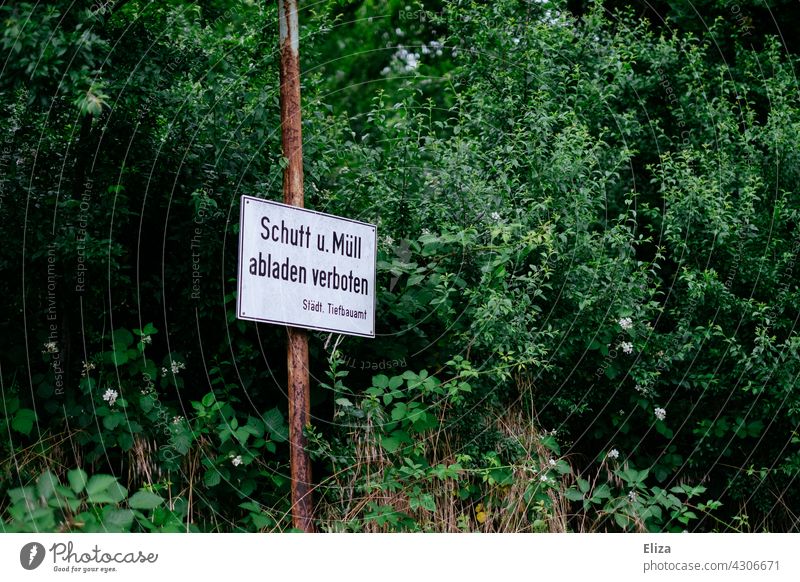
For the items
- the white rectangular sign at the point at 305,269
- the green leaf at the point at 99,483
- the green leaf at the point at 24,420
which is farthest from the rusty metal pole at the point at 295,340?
the green leaf at the point at 24,420

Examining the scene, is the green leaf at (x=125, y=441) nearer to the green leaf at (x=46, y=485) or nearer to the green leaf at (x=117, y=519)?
the green leaf at (x=46, y=485)

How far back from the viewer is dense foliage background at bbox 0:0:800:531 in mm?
5988

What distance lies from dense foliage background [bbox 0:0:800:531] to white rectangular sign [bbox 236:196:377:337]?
0.48 meters

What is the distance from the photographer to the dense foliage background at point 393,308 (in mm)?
5988

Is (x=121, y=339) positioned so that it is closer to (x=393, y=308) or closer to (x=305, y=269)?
(x=305, y=269)

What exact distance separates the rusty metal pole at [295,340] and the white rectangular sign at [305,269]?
0.74 feet

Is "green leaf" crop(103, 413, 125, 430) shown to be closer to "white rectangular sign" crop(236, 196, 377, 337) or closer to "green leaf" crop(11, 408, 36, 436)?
"green leaf" crop(11, 408, 36, 436)

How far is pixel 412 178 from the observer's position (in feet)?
23.2

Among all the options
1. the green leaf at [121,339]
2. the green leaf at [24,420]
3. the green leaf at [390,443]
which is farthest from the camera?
the green leaf at [121,339]

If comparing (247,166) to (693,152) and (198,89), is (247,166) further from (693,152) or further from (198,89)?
(693,152)

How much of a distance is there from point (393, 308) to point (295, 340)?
132cm

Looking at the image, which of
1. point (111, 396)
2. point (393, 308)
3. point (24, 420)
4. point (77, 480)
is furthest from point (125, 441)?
point (393, 308)
